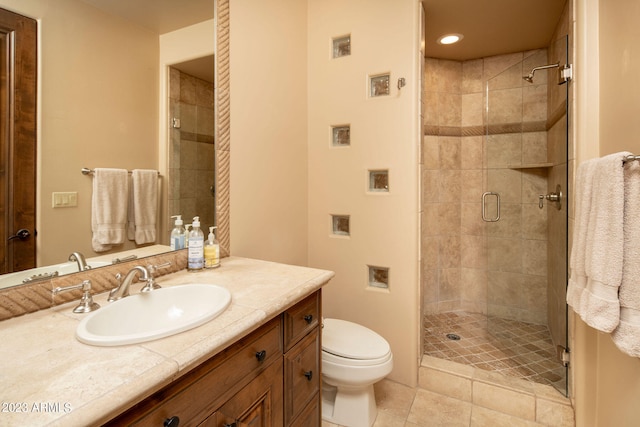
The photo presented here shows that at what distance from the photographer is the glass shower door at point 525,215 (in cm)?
209

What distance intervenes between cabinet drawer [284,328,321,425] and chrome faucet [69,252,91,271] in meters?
0.76

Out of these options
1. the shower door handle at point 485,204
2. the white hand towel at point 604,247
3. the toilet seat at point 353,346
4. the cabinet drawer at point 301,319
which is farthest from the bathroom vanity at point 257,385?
the shower door handle at point 485,204

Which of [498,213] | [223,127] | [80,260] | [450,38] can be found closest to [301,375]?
[80,260]

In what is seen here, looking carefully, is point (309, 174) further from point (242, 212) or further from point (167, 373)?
point (167, 373)

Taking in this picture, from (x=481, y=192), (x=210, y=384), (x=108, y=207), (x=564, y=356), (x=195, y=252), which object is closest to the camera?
(x=210, y=384)

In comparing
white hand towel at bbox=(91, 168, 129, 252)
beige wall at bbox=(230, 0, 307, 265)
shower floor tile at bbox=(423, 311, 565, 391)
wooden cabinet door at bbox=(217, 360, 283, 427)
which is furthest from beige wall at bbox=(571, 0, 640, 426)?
white hand towel at bbox=(91, 168, 129, 252)

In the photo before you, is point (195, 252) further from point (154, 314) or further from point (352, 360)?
point (352, 360)

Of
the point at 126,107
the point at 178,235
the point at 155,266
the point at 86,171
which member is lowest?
the point at 155,266

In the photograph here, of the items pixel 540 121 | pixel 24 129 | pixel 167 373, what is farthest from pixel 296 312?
pixel 540 121

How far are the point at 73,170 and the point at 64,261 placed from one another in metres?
0.30

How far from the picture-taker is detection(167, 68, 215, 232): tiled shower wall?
53.8 inches

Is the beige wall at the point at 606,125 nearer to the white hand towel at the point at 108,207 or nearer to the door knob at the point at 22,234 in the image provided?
the white hand towel at the point at 108,207

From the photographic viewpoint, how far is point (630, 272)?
1066 mm

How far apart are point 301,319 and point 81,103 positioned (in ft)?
3.53
